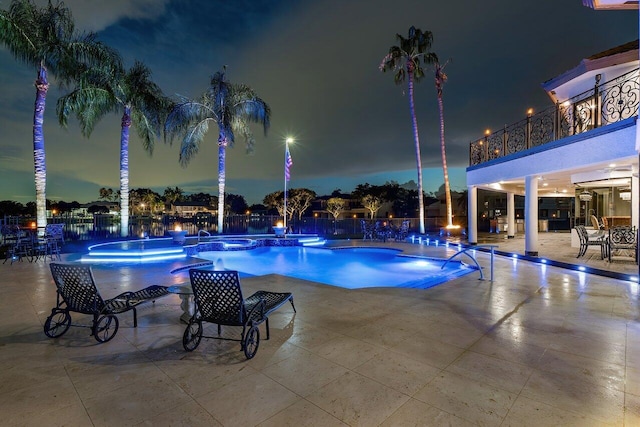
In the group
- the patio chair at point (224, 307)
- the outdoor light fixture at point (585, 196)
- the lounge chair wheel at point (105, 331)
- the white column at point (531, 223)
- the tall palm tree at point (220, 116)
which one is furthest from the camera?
the tall palm tree at point (220, 116)

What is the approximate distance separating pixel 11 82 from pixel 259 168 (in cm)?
2494

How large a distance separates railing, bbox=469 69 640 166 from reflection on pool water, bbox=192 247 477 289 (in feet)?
18.5

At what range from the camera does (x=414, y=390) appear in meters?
2.64

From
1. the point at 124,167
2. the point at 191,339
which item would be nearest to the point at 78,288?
the point at 191,339

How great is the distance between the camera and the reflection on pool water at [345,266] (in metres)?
9.16

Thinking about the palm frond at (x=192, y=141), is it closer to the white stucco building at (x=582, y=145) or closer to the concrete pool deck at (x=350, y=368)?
the concrete pool deck at (x=350, y=368)

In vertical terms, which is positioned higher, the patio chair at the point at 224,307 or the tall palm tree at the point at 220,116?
the tall palm tree at the point at 220,116

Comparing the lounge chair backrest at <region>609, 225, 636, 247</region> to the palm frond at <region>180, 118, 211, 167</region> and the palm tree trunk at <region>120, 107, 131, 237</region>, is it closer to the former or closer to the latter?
the palm frond at <region>180, 118, 211, 167</region>

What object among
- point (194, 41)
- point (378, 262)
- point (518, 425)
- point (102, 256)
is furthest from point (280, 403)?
point (194, 41)

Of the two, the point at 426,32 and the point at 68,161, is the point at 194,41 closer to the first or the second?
the point at 426,32

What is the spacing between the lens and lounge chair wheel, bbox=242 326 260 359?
3.26 metres

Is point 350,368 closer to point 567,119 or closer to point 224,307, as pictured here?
point 224,307

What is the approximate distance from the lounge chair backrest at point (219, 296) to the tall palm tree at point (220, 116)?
16.5 metres

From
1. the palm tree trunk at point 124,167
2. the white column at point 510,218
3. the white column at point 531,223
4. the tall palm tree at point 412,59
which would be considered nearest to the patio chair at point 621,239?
the white column at point 531,223
